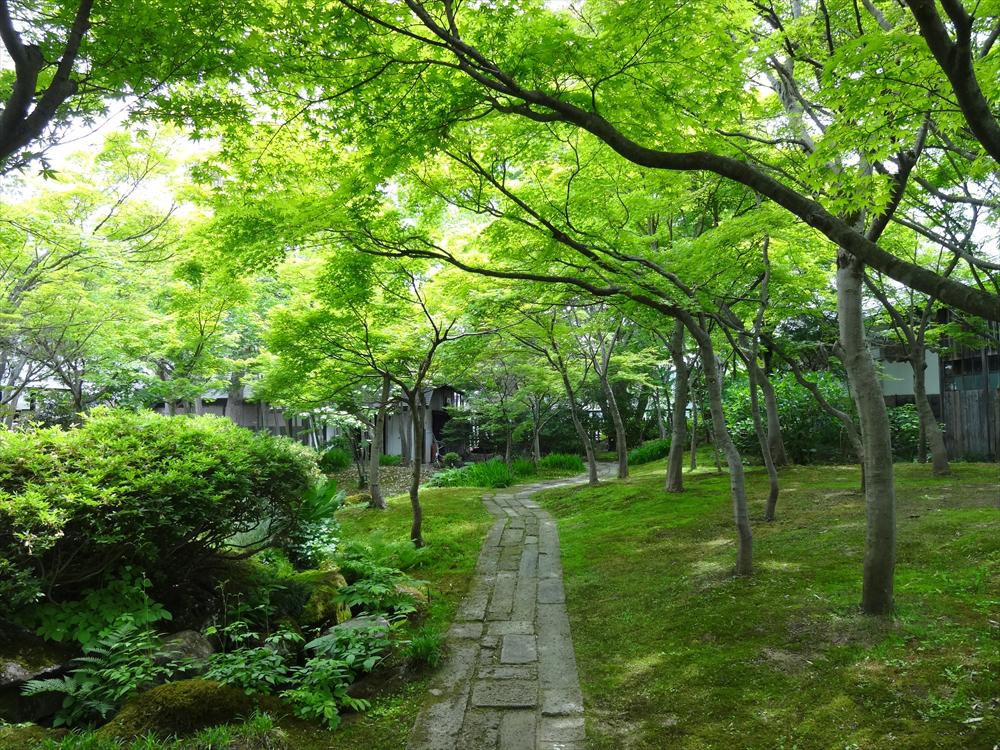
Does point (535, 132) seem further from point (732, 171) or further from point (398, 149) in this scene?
point (732, 171)

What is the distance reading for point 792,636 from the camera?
15.5ft

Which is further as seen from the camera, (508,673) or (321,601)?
(321,601)

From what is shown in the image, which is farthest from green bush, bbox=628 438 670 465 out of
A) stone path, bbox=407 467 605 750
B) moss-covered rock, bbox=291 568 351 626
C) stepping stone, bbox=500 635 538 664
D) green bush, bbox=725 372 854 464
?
stepping stone, bbox=500 635 538 664

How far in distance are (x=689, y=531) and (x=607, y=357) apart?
725 centimetres

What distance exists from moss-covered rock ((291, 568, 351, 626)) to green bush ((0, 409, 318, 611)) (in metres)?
0.78

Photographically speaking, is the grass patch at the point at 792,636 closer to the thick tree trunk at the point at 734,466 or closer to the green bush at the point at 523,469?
the thick tree trunk at the point at 734,466

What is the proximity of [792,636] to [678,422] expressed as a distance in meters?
7.80

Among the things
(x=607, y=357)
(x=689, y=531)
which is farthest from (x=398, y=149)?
(x=607, y=357)

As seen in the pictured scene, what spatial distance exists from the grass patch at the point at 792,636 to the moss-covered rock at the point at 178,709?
2.21 metres

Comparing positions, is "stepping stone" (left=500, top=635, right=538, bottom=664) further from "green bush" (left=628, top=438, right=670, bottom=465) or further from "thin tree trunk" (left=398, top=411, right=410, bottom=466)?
"thin tree trunk" (left=398, top=411, right=410, bottom=466)

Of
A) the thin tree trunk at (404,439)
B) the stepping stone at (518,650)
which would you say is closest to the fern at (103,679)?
the stepping stone at (518,650)

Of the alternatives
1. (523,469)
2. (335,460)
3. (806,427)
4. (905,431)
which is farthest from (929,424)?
(335,460)

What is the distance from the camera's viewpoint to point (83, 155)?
38.7 feet

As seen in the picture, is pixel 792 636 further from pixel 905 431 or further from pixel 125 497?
pixel 905 431
